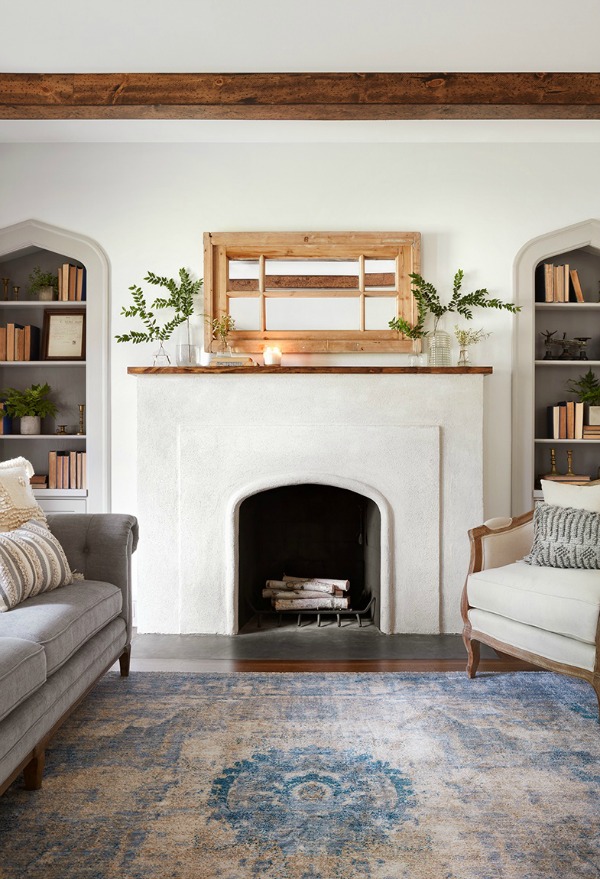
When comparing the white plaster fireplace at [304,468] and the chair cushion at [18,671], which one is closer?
the chair cushion at [18,671]

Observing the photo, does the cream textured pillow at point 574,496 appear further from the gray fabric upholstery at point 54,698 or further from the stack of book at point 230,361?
the gray fabric upholstery at point 54,698

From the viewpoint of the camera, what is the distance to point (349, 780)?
7.07 ft

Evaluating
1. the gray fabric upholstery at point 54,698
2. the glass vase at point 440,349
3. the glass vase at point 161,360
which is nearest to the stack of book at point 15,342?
the glass vase at point 161,360

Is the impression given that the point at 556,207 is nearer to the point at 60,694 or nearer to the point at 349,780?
the point at 349,780

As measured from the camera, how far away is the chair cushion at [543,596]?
8.69ft

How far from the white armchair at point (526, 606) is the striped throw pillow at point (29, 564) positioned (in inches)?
72.9

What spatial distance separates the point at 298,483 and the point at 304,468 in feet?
0.31

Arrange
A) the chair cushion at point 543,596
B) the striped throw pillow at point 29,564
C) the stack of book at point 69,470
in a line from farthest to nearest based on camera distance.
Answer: the stack of book at point 69,470
the chair cushion at point 543,596
the striped throw pillow at point 29,564

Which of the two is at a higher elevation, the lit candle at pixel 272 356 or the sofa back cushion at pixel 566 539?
the lit candle at pixel 272 356
